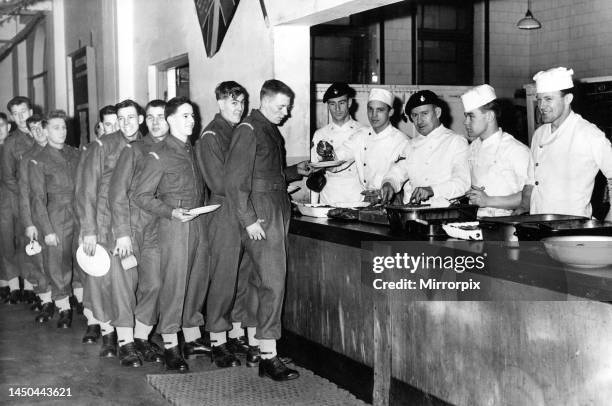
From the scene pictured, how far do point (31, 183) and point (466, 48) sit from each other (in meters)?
8.04

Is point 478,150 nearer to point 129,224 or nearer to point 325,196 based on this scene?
point 325,196

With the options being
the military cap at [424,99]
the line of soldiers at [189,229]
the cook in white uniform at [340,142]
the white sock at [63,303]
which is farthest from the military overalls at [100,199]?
the military cap at [424,99]

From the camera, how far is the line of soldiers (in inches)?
166

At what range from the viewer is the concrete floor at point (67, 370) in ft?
13.5

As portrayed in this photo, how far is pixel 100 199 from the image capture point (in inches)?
196

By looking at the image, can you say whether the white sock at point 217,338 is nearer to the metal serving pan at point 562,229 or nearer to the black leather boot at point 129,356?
the black leather boot at point 129,356

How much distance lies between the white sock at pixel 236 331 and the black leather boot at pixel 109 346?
81 centimetres

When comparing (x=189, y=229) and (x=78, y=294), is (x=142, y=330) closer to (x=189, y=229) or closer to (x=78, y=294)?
(x=189, y=229)

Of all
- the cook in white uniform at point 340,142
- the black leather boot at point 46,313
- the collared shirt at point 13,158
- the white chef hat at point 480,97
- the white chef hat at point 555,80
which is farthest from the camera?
the collared shirt at point 13,158

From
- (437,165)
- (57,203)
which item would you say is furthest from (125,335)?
(437,165)

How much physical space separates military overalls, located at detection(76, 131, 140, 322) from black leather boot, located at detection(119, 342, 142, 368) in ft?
0.85

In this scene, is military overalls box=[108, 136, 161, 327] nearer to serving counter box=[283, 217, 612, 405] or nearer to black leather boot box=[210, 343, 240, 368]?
black leather boot box=[210, 343, 240, 368]

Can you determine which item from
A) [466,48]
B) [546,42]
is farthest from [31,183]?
[546,42]

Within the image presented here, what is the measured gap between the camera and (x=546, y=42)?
11867 mm
